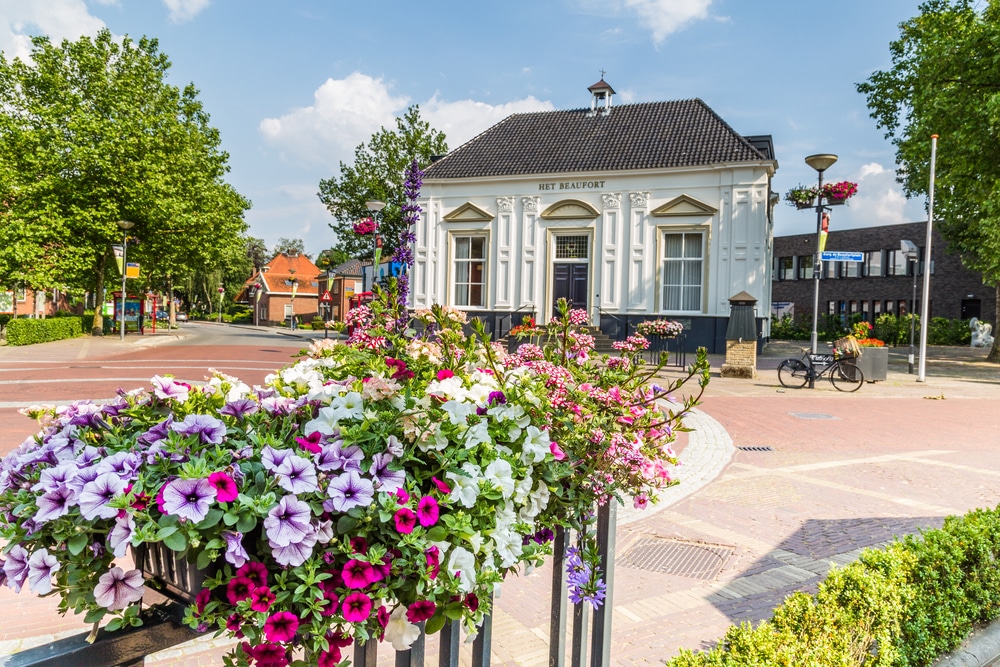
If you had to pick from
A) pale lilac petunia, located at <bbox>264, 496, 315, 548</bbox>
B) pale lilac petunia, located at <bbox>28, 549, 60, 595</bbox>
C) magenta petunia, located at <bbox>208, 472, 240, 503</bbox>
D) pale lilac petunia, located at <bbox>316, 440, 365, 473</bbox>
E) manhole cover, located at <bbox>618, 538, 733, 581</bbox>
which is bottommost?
manhole cover, located at <bbox>618, 538, 733, 581</bbox>

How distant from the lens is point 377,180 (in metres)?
33.1

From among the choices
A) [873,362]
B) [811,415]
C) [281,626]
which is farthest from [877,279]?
[281,626]

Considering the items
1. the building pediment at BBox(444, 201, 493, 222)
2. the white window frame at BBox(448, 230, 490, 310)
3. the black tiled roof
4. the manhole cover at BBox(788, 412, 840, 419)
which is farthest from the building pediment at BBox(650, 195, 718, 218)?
the manhole cover at BBox(788, 412, 840, 419)

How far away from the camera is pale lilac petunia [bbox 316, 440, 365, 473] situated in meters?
1.43

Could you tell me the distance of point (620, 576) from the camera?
13.9 ft

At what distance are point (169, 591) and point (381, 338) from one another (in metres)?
1.18

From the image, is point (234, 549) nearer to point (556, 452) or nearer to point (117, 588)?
point (117, 588)

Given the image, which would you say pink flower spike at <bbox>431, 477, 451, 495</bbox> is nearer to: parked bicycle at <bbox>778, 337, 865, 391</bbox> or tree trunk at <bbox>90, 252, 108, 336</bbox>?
parked bicycle at <bbox>778, 337, 865, 391</bbox>

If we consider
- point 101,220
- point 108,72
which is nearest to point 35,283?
point 101,220

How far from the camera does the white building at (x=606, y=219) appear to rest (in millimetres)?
22344

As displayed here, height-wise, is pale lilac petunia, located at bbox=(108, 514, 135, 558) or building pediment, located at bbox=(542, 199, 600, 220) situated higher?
building pediment, located at bbox=(542, 199, 600, 220)

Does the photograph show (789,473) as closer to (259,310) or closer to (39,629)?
(39,629)

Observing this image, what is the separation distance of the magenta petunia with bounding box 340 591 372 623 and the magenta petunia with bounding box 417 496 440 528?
193 mm

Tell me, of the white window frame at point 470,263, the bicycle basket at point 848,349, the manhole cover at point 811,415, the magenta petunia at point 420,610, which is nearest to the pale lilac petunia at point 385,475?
the magenta petunia at point 420,610
